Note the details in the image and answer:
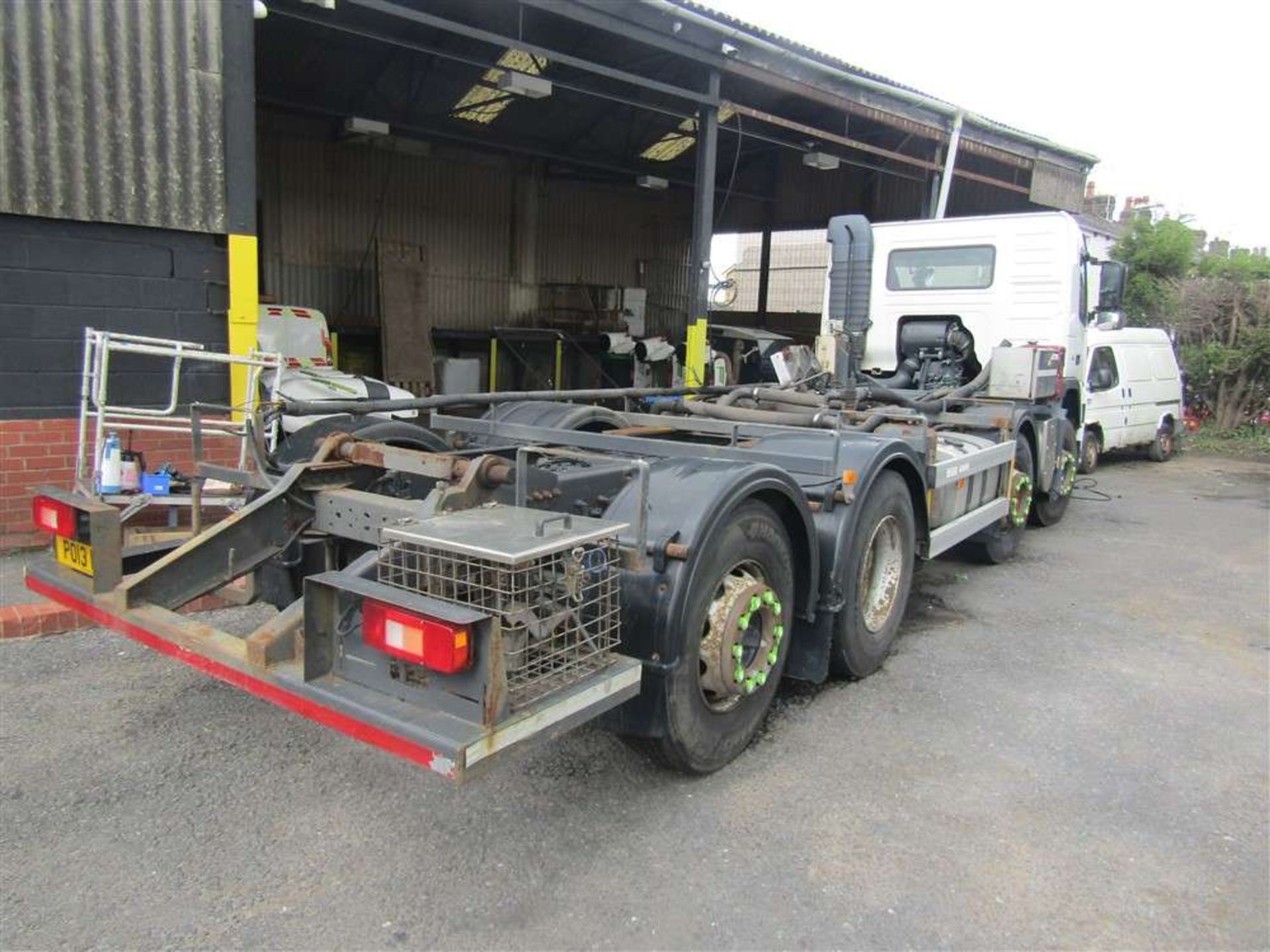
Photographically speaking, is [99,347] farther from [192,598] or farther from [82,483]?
[192,598]

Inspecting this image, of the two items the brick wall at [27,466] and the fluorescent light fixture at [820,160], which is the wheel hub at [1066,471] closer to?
the brick wall at [27,466]

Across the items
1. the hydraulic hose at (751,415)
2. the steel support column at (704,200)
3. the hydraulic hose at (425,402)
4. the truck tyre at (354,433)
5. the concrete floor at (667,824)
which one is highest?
the steel support column at (704,200)

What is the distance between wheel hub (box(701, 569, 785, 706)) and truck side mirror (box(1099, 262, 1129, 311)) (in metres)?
6.14

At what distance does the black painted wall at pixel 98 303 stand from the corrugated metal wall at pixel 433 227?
7.67m

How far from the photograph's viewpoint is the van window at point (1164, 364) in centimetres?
1410

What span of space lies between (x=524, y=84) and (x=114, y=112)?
222 inches

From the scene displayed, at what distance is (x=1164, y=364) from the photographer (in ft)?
47.6

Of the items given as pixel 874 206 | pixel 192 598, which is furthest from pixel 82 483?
pixel 874 206

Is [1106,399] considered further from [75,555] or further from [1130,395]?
[75,555]

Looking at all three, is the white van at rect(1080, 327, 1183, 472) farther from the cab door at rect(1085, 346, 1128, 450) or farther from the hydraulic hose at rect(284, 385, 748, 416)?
the hydraulic hose at rect(284, 385, 748, 416)

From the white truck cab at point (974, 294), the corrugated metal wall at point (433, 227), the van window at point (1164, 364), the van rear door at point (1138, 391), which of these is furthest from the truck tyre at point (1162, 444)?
the corrugated metal wall at point (433, 227)

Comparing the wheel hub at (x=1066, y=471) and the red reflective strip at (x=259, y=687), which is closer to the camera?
the red reflective strip at (x=259, y=687)

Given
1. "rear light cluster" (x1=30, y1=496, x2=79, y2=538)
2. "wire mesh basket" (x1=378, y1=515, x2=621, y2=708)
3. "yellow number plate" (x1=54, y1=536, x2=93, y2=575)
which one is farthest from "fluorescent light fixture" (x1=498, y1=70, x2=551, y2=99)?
"wire mesh basket" (x1=378, y1=515, x2=621, y2=708)

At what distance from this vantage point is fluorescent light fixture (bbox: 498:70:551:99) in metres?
10.8
